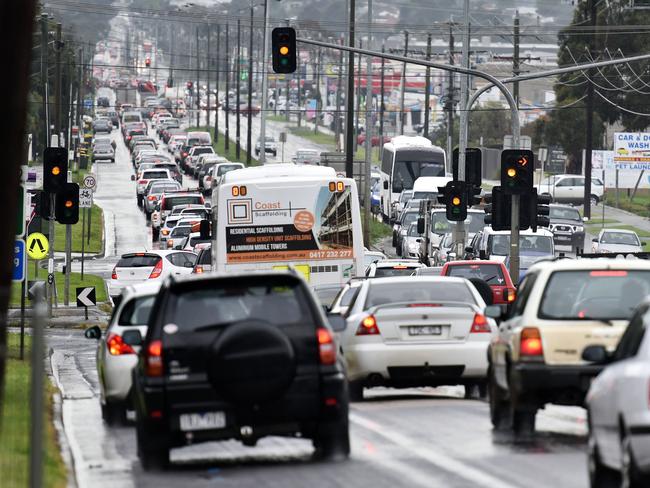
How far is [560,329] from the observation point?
52.9ft

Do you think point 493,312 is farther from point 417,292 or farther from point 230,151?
point 230,151

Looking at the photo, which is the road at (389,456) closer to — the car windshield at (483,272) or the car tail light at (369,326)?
the car tail light at (369,326)

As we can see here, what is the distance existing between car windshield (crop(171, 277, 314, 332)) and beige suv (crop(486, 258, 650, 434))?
2672 millimetres

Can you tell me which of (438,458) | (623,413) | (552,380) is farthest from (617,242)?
(623,413)

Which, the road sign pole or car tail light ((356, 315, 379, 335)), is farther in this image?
the road sign pole

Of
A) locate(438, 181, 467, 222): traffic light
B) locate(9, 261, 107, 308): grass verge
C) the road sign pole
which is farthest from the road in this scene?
locate(9, 261, 107, 308): grass verge

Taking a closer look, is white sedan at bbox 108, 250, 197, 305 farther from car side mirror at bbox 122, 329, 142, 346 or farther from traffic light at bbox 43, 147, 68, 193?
car side mirror at bbox 122, 329, 142, 346

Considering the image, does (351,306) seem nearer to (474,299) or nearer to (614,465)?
(474,299)

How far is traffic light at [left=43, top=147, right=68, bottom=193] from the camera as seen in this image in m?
41.4

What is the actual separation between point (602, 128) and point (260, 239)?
79881 mm

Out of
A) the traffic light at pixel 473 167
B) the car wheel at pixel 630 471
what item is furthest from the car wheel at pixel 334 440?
the traffic light at pixel 473 167

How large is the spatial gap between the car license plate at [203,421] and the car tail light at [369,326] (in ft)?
20.6

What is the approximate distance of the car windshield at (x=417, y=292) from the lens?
2136 cm

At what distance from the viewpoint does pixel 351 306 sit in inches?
854
